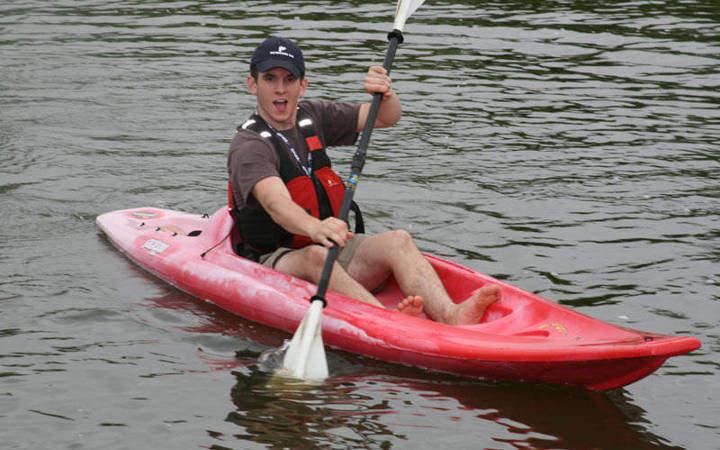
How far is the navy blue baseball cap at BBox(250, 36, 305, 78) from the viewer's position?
20.4 feet

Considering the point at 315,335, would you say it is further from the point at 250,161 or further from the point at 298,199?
the point at 250,161

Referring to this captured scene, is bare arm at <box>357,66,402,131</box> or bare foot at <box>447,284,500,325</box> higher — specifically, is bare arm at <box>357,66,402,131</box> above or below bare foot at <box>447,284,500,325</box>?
above

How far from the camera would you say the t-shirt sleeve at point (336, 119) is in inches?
260

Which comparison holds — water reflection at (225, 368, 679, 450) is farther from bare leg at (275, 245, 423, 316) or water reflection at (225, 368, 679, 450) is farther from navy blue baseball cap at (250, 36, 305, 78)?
navy blue baseball cap at (250, 36, 305, 78)

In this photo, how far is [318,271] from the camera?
6.21 meters

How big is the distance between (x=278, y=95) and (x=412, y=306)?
1.33 meters

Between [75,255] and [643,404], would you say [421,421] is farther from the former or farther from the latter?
[75,255]

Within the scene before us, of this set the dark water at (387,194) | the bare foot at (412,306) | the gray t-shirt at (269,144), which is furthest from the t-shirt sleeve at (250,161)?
the bare foot at (412,306)

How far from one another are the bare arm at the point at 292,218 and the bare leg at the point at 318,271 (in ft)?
0.70

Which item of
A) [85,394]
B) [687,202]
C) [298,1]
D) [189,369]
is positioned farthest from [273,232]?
[298,1]

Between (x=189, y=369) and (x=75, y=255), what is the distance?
2124 mm

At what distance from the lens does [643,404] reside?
5398 millimetres

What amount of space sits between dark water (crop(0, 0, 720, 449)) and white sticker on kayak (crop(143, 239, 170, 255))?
225 millimetres

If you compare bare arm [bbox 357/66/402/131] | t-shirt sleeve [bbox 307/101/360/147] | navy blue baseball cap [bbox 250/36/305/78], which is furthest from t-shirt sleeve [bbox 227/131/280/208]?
bare arm [bbox 357/66/402/131]
